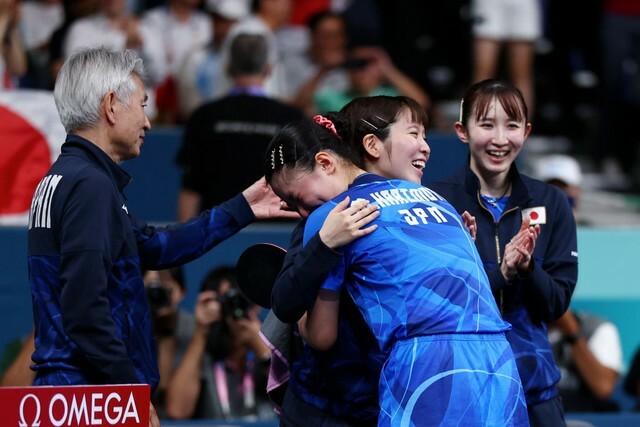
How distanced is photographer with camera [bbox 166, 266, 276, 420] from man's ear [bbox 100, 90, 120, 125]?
2.25m

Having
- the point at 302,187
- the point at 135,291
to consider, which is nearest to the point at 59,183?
the point at 135,291

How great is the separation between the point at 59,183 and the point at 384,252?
1.03 meters

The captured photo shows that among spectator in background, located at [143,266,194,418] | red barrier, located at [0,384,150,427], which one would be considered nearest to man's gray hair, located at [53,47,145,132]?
red barrier, located at [0,384,150,427]

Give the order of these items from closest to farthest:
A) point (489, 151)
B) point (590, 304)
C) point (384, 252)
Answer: point (384, 252) < point (489, 151) < point (590, 304)

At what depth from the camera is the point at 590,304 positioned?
7.15 meters

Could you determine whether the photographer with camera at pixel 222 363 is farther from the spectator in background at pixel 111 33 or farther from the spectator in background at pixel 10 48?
the spectator in background at pixel 111 33

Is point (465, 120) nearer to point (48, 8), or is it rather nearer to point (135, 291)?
point (135, 291)

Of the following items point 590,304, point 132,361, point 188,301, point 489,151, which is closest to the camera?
point 132,361

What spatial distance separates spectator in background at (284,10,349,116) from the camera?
8.54 m

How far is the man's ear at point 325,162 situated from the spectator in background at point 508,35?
17.2 ft

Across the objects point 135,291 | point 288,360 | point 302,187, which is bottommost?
point 288,360

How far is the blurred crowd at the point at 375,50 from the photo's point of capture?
335 inches

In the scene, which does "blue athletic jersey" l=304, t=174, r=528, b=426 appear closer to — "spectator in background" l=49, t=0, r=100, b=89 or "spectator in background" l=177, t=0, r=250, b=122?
"spectator in background" l=177, t=0, r=250, b=122

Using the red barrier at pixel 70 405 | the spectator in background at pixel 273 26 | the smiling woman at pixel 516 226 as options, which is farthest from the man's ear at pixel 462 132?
the spectator in background at pixel 273 26
